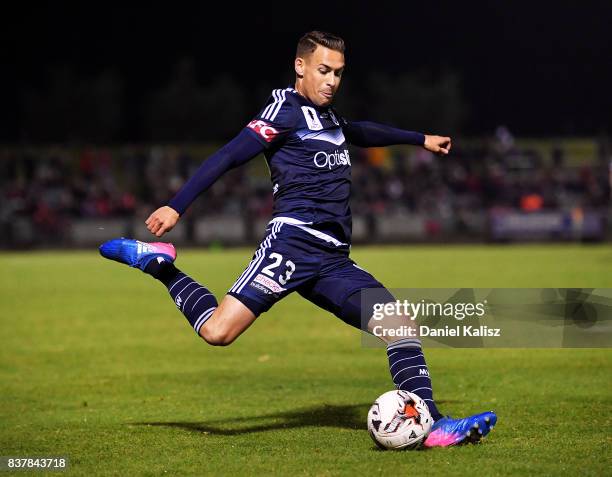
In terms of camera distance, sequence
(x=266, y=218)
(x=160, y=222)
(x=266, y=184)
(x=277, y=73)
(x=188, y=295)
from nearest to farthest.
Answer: (x=160, y=222) < (x=188, y=295) < (x=266, y=218) < (x=266, y=184) < (x=277, y=73)

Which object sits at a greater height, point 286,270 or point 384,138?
point 384,138

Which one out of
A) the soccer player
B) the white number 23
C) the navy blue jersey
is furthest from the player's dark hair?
the white number 23

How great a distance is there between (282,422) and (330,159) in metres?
2.00

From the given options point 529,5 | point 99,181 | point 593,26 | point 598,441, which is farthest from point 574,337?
point 529,5

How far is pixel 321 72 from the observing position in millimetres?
6676

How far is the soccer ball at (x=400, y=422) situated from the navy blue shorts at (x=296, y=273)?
22.4 inches

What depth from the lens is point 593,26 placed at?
59.9 m

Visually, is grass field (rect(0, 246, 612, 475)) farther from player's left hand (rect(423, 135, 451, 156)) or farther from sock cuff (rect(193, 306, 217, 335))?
player's left hand (rect(423, 135, 451, 156))

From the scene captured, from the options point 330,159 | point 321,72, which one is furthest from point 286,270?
point 321,72

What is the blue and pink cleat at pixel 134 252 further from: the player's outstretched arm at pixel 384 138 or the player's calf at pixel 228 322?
the player's outstretched arm at pixel 384 138

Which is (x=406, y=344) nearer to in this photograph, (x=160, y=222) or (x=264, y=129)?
(x=264, y=129)

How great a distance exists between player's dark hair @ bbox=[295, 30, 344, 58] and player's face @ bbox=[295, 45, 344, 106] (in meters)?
0.03

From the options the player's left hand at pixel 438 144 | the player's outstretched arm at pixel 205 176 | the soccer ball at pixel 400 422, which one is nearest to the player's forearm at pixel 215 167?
the player's outstretched arm at pixel 205 176

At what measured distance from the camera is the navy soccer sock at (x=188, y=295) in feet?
22.1
